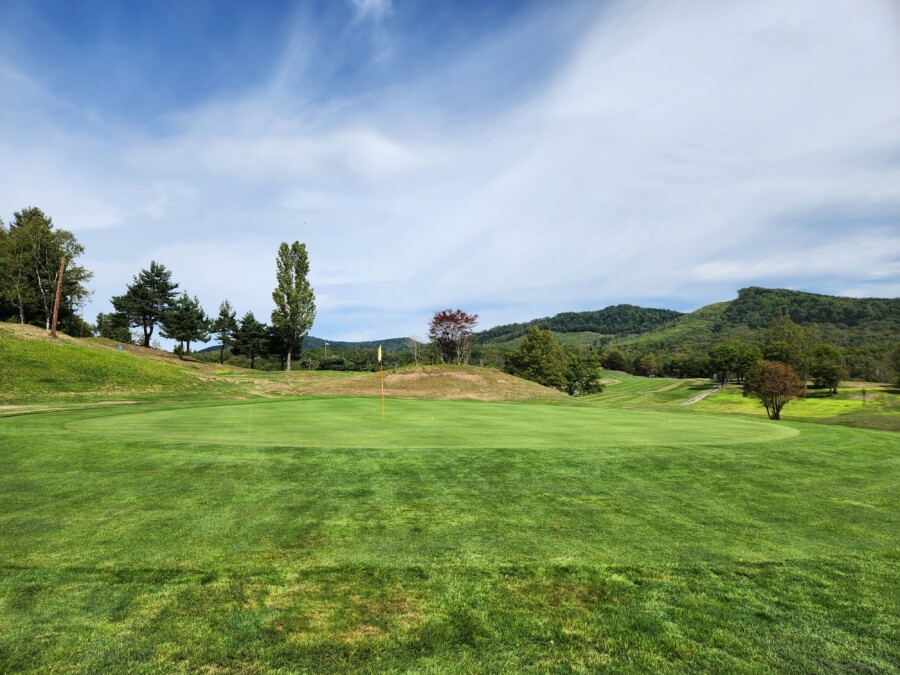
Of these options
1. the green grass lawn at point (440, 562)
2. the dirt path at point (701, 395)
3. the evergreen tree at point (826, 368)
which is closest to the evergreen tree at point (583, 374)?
the dirt path at point (701, 395)

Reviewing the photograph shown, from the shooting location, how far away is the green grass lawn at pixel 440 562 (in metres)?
3.17

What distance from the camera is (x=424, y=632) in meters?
3.38

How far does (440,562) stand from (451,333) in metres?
54.6

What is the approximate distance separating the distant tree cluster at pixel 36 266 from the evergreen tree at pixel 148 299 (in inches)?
283

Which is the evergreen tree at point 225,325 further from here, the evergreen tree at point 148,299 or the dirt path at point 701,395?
the dirt path at point 701,395

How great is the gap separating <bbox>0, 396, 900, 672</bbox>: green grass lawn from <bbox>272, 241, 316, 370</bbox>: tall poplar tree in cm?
5223

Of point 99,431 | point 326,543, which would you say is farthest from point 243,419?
point 326,543

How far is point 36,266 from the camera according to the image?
46500 millimetres

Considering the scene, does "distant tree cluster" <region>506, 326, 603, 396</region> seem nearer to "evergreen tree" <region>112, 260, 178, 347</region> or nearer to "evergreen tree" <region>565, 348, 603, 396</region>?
"evergreen tree" <region>565, 348, 603, 396</region>

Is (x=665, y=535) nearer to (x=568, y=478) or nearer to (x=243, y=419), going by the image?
(x=568, y=478)

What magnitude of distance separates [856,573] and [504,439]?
24.4 ft

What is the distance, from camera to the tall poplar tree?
194ft

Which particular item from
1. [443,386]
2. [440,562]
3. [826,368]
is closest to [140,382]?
[443,386]

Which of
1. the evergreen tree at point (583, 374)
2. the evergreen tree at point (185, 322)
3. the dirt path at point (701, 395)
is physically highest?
the evergreen tree at point (185, 322)
